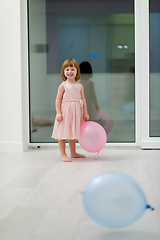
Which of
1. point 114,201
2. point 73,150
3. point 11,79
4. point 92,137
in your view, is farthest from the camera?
point 11,79

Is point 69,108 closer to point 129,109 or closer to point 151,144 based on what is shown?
point 129,109

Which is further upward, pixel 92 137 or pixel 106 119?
pixel 106 119

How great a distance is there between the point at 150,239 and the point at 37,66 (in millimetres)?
2815

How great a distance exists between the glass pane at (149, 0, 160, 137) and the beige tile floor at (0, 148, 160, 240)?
374 millimetres

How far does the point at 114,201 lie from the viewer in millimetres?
1316

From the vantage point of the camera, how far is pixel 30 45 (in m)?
3.78

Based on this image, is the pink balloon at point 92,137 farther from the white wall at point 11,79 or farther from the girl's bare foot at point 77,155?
the white wall at point 11,79

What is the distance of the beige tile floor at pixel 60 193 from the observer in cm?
149

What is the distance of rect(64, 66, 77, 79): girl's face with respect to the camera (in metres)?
3.11

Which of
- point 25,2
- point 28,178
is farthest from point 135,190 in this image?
point 25,2

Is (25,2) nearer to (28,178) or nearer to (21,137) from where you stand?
(21,137)

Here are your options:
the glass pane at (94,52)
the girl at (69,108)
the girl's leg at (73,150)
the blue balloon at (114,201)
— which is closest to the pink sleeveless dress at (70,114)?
the girl at (69,108)

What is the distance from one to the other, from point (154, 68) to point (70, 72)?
45.9 inches

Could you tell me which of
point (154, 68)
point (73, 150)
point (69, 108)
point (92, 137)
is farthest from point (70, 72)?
point (154, 68)
